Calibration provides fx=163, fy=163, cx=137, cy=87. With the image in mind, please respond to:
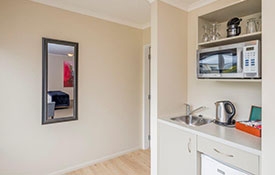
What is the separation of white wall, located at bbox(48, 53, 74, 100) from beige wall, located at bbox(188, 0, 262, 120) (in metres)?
1.77

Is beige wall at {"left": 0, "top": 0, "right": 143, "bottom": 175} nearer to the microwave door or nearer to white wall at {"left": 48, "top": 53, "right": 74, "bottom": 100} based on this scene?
white wall at {"left": 48, "top": 53, "right": 74, "bottom": 100}

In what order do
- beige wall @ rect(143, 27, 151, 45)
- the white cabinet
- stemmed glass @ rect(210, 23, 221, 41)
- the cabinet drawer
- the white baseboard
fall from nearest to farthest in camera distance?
the cabinet drawer, the white cabinet, stemmed glass @ rect(210, 23, 221, 41), the white baseboard, beige wall @ rect(143, 27, 151, 45)

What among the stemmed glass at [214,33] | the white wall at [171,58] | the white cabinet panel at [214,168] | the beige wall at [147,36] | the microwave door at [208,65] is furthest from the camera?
the beige wall at [147,36]

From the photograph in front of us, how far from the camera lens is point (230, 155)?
1339mm

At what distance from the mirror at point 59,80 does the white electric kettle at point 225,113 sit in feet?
6.36

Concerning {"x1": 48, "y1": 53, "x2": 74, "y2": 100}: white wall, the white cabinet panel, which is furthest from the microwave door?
{"x1": 48, "y1": 53, "x2": 74, "y2": 100}: white wall

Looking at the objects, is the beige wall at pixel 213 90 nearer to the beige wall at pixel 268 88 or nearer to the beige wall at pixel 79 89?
the beige wall at pixel 268 88

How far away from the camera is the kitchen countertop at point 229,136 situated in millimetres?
1244

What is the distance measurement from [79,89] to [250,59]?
Result: 2159 mm

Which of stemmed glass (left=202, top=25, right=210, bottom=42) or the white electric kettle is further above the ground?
stemmed glass (left=202, top=25, right=210, bottom=42)

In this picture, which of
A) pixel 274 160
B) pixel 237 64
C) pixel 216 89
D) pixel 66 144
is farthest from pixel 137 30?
pixel 274 160

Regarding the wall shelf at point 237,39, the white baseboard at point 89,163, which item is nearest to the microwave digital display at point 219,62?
the wall shelf at point 237,39

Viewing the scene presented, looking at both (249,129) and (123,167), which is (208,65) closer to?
(249,129)

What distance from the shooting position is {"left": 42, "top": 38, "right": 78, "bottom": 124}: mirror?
219 cm
